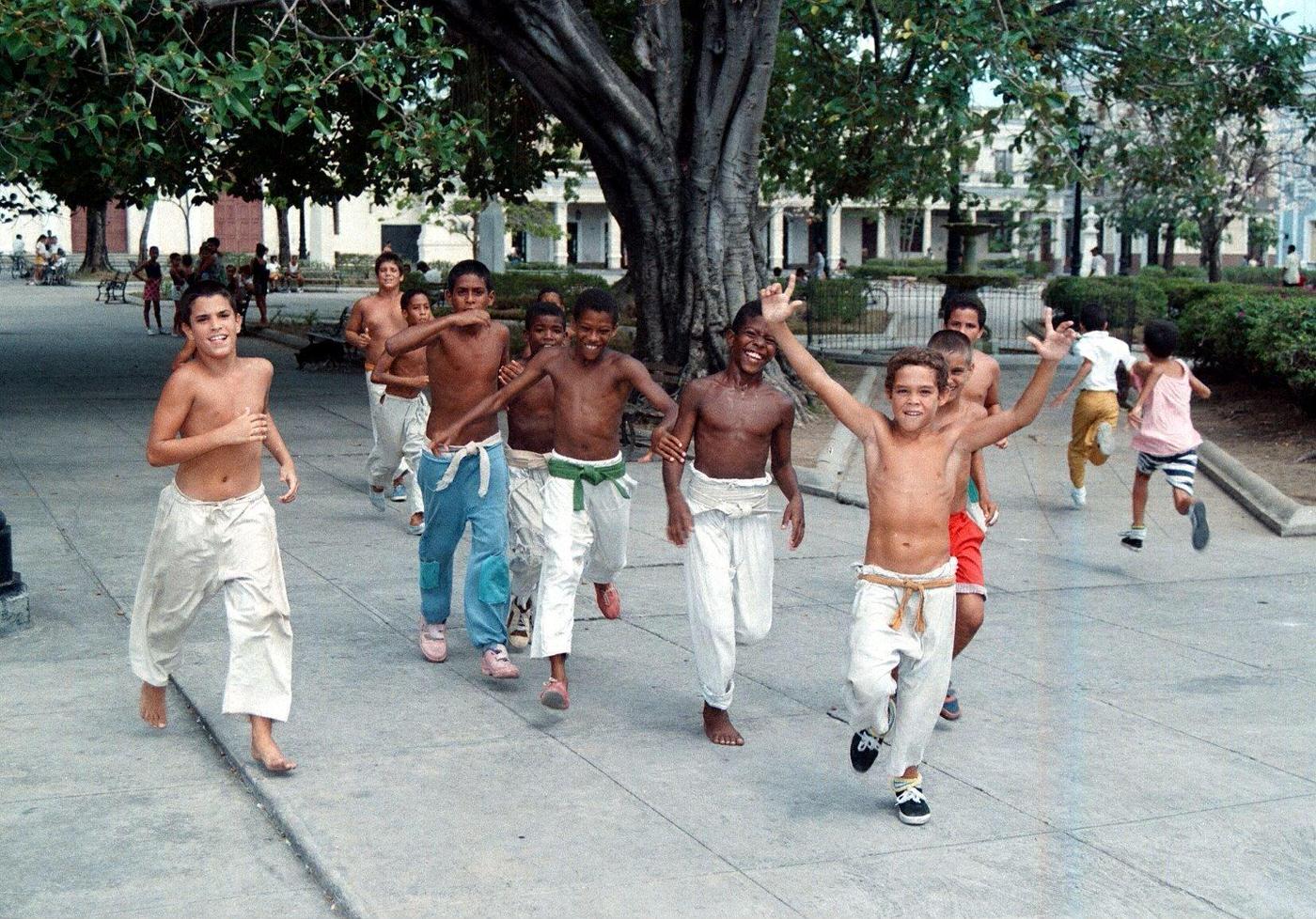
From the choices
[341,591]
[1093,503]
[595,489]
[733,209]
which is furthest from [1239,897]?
[733,209]

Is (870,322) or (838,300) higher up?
(838,300)

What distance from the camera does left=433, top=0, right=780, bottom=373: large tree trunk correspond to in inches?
601

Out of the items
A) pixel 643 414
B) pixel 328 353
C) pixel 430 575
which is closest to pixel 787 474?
pixel 430 575

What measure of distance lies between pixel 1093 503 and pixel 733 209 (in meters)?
5.18

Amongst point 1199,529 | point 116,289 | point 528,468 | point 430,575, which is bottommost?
point 1199,529

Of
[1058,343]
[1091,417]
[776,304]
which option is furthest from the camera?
[1091,417]

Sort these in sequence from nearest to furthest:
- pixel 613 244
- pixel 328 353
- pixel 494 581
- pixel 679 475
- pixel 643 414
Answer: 1. pixel 679 475
2. pixel 494 581
3. pixel 643 414
4. pixel 328 353
5. pixel 613 244

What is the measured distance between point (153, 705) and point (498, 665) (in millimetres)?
1442

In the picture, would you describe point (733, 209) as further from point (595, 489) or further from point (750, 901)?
point (750, 901)

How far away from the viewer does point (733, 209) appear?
15758mm

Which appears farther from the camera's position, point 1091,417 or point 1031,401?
point 1091,417

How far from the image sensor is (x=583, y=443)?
260 inches

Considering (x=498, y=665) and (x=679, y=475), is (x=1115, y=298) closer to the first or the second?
(x=498, y=665)

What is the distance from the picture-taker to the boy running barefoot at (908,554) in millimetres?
5234
